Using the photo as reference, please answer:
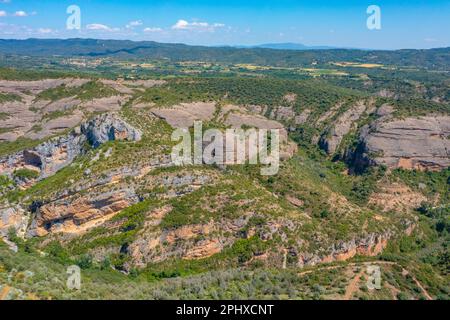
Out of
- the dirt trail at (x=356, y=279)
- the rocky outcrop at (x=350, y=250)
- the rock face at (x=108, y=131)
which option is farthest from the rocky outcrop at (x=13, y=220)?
the dirt trail at (x=356, y=279)

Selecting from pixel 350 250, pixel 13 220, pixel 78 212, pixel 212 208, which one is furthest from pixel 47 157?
pixel 350 250

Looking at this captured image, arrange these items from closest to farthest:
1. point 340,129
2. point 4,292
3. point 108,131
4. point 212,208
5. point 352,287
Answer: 1. point 4,292
2. point 352,287
3. point 212,208
4. point 108,131
5. point 340,129

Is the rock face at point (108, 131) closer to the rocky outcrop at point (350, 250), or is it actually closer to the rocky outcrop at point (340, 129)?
the rocky outcrop at point (350, 250)

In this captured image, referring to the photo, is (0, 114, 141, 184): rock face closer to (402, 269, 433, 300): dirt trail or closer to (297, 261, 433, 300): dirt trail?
(297, 261, 433, 300): dirt trail

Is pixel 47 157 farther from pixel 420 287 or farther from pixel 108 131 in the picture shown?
pixel 420 287
